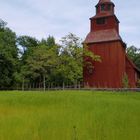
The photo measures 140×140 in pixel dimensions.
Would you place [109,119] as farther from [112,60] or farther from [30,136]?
[112,60]

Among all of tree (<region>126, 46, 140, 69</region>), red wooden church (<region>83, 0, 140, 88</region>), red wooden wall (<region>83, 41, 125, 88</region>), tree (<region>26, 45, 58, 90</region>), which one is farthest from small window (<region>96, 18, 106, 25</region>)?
tree (<region>126, 46, 140, 69</region>)

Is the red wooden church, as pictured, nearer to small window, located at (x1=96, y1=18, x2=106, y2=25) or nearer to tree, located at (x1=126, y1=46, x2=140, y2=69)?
small window, located at (x1=96, y1=18, x2=106, y2=25)

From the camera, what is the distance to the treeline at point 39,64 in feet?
149

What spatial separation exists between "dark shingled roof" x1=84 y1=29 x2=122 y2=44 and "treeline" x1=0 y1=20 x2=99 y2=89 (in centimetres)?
193

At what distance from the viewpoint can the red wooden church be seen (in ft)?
145

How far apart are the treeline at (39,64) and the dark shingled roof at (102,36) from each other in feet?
6.34

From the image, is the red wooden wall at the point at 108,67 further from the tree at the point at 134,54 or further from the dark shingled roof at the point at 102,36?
the tree at the point at 134,54

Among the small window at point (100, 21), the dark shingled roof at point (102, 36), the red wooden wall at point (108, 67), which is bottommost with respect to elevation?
the red wooden wall at point (108, 67)

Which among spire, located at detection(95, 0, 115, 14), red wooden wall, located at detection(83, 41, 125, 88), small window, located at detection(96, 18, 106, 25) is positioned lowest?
red wooden wall, located at detection(83, 41, 125, 88)

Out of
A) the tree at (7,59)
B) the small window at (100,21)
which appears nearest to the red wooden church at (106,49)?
the small window at (100,21)

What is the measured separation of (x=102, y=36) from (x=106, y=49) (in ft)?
6.87

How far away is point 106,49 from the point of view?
4516cm

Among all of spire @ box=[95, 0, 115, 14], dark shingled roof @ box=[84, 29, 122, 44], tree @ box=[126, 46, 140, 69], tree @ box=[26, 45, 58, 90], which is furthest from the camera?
tree @ box=[126, 46, 140, 69]

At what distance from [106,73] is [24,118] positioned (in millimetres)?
34603
